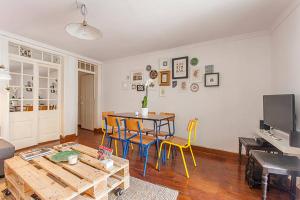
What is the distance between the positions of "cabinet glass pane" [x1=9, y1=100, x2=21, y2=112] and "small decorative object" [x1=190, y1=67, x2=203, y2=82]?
387 cm

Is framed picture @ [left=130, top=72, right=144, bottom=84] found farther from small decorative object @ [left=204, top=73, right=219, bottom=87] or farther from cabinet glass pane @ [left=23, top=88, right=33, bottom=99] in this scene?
cabinet glass pane @ [left=23, top=88, right=33, bottom=99]

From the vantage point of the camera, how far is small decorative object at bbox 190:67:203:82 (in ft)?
10.6

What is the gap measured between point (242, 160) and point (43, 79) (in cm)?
481

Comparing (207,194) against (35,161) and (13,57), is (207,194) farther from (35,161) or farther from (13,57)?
(13,57)

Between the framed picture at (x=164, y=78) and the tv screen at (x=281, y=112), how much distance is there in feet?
6.50

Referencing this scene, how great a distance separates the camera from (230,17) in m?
2.21

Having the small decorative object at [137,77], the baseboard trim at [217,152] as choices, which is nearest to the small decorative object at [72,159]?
the baseboard trim at [217,152]

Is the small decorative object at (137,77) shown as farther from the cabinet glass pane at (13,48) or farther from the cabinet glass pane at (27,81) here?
the cabinet glass pane at (13,48)

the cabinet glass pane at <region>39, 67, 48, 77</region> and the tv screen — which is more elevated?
the cabinet glass pane at <region>39, 67, 48, 77</region>

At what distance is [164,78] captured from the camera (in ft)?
12.1

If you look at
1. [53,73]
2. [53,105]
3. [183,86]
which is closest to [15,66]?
[53,73]

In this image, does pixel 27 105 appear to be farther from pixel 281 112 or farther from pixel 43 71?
pixel 281 112

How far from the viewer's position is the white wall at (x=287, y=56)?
183 centimetres

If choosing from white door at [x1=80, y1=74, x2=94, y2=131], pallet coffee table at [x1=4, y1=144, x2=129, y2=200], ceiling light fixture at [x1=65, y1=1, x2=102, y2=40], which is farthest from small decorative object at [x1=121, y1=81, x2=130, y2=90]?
pallet coffee table at [x1=4, y1=144, x2=129, y2=200]
